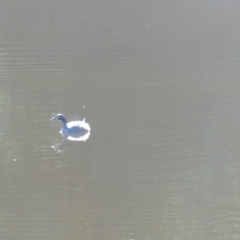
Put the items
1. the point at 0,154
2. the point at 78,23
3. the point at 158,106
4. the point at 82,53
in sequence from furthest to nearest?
1. the point at 78,23
2. the point at 82,53
3. the point at 158,106
4. the point at 0,154

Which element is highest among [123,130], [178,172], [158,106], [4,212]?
[158,106]

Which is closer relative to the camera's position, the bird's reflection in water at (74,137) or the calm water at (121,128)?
the calm water at (121,128)

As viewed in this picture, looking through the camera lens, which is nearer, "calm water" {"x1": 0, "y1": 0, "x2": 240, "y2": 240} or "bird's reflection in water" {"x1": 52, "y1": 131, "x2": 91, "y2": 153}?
"calm water" {"x1": 0, "y1": 0, "x2": 240, "y2": 240}

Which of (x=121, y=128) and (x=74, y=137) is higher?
(x=74, y=137)

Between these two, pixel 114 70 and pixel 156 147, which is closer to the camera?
pixel 156 147

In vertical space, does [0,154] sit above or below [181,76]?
below

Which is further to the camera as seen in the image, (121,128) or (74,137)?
(74,137)

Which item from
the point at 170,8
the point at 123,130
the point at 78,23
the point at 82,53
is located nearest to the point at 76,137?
the point at 123,130

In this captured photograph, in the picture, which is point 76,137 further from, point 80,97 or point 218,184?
point 218,184
